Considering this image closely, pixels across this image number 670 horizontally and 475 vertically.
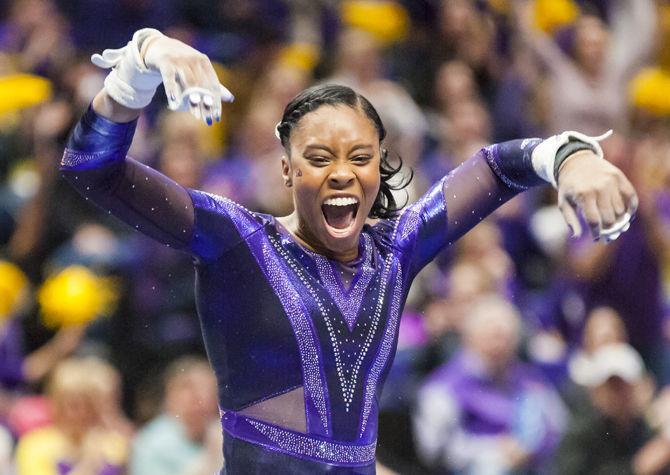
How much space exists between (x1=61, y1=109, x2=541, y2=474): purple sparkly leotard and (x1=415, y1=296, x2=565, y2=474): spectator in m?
2.72

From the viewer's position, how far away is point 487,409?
239 inches

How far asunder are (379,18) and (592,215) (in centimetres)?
622

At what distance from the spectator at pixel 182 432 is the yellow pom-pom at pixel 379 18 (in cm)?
348

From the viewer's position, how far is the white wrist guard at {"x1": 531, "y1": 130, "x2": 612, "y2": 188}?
321 cm

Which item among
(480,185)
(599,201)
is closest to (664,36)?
(480,185)

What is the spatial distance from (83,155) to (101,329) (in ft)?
11.7

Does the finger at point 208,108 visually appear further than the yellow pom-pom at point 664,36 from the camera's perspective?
No

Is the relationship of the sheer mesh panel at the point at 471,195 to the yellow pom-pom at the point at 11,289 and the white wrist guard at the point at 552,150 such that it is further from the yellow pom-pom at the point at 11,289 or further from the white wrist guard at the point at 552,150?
the yellow pom-pom at the point at 11,289

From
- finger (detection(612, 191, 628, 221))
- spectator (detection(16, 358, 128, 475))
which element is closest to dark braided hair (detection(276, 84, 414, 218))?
finger (detection(612, 191, 628, 221))

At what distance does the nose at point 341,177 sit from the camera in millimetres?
3195

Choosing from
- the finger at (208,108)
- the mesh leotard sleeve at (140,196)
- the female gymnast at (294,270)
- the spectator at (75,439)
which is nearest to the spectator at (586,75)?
the spectator at (75,439)

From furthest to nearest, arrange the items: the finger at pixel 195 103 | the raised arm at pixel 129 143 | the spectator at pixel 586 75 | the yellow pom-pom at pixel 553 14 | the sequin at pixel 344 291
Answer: the yellow pom-pom at pixel 553 14, the spectator at pixel 586 75, the sequin at pixel 344 291, the raised arm at pixel 129 143, the finger at pixel 195 103

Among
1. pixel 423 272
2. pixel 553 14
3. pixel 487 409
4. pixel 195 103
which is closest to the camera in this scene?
pixel 195 103

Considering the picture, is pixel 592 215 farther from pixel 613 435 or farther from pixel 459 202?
pixel 613 435
